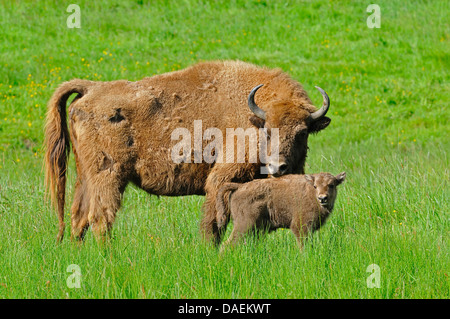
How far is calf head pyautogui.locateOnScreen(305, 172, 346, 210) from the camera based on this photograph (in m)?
6.43

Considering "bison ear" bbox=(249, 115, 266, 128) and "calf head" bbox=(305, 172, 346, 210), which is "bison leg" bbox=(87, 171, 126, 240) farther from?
"calf head" bbox=(305, 172, 346, 210)

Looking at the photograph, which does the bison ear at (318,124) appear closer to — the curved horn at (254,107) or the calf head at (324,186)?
the curved horn at (254,107)

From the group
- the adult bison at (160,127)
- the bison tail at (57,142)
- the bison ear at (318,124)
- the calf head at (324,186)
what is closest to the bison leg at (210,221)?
the adult bison at (160,127)

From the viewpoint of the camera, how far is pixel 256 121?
7176 mm

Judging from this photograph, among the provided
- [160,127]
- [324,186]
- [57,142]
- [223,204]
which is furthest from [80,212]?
[324,186]

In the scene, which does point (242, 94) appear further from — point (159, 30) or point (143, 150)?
point (159, 30)

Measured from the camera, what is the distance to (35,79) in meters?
17.7

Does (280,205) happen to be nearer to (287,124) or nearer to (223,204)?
(223,204)

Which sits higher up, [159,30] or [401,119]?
[159,30]

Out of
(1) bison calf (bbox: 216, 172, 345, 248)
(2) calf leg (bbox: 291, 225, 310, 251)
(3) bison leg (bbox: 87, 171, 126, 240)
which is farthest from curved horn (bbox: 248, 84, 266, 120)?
(3) bison leg (bbox: 87, 171, 126, 240)

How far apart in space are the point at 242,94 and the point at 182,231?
1.67 meters

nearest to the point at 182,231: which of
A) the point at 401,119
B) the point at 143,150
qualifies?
the point at 143,150
